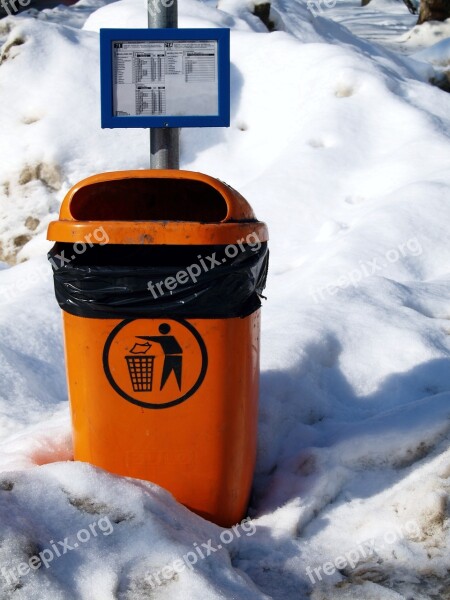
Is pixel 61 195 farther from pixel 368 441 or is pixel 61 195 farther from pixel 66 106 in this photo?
pixel 368 441

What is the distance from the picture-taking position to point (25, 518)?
173 centimetres

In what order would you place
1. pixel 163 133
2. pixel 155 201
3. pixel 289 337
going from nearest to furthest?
pixel 155 201 → pixel 163 133 → pixel 289 337

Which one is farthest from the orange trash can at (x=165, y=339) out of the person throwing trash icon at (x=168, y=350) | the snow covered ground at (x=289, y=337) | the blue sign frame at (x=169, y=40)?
the blue sign frame at (x=169, y=40)

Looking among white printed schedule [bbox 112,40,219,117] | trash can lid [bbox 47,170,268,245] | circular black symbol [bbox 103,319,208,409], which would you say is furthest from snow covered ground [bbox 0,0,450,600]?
white printed schedule [bbox 112,40,219,117]

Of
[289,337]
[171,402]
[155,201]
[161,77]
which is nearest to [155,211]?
[155,201]

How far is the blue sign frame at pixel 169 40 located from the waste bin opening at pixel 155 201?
22cm

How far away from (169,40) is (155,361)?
1095 mm

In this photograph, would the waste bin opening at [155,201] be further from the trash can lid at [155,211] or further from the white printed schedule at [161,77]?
the white printed schedule at [161,77]

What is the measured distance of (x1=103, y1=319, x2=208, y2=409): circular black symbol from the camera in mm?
1953

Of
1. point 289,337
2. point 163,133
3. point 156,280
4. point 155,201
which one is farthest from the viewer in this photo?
point 289,337

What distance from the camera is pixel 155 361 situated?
6.42ft

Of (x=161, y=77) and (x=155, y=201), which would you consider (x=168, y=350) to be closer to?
(x=155, y=201)

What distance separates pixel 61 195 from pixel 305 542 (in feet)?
12.9

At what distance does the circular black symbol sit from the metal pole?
73cm
